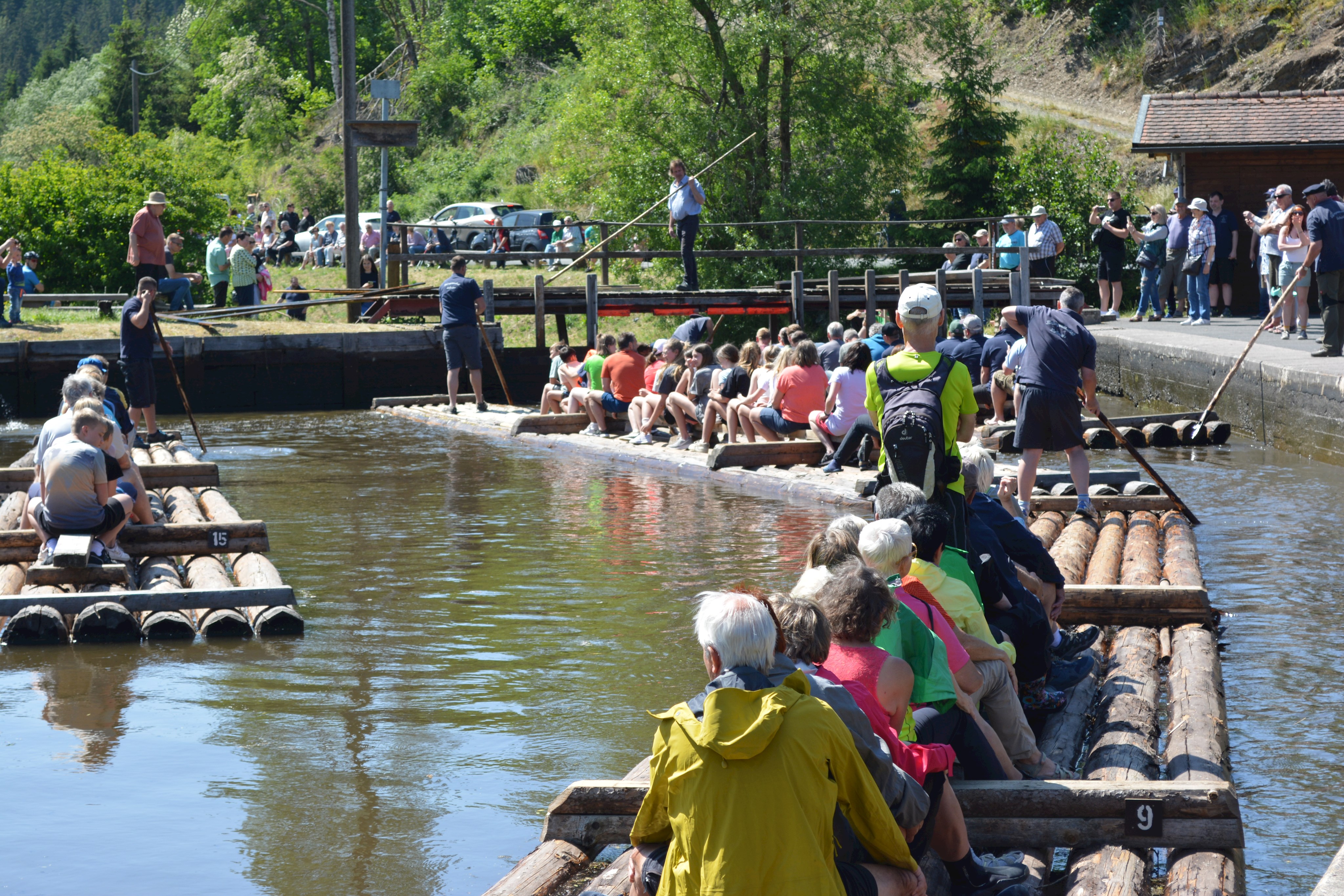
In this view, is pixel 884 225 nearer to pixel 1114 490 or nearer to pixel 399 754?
pixel 1114 490

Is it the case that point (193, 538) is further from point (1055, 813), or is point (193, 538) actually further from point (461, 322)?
point (461, 322)

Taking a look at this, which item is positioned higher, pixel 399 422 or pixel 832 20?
pixel 832 20

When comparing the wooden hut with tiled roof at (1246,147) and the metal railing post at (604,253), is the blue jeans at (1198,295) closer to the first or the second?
the wooden hut with tiled roof at (1246,147)

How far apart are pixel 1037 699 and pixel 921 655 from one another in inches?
66.4

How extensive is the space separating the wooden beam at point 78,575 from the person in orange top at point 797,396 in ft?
21.9

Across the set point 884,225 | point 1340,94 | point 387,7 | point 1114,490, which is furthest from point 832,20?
point 387,7

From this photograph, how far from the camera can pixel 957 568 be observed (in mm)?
5523

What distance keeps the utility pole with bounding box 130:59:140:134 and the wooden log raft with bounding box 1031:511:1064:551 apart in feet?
183

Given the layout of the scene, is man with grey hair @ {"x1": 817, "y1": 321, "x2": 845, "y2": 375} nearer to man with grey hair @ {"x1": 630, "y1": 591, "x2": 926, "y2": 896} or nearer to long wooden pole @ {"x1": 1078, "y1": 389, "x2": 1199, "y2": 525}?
long wooden pole @ {"x1": 1078, "y1": 389, "x2": 1199, "y2": 525}

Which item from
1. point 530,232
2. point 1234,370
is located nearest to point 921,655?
point 1234,370

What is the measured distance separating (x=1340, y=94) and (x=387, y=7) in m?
52.2


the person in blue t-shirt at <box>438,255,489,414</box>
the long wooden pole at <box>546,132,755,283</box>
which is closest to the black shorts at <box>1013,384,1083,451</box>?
the person in blue t-shirt at <box>438,255,489,414</box>

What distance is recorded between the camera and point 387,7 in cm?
6794

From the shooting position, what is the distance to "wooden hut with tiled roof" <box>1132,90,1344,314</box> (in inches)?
895
